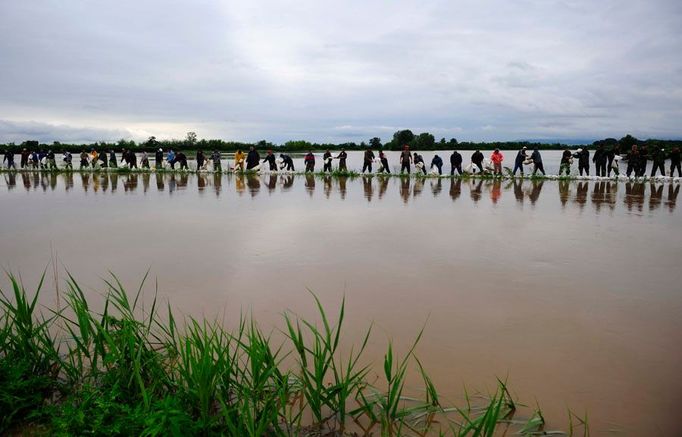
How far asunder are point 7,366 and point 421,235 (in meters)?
7.22

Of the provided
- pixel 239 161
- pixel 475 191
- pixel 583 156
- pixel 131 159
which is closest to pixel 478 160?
pixel 583 156

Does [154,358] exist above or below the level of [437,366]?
above

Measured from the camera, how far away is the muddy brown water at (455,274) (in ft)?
12.9

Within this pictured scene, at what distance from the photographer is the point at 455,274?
673cm

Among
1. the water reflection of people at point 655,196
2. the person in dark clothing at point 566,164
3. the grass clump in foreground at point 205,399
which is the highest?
the person in dark clothing at point 566,164

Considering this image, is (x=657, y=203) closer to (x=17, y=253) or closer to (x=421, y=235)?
(x=421, y=235)

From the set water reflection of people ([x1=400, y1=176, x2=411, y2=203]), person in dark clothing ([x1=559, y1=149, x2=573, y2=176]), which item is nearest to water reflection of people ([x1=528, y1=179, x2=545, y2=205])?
person in dark clothing ([x1=559, y1=149, x2=573, y2=176])

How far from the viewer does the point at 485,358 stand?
165 inches

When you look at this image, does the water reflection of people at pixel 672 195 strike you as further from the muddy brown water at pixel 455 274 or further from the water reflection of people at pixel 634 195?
the water reflection of people at pixel 634 195

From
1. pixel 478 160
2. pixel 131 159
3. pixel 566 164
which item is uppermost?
pixel 131 159

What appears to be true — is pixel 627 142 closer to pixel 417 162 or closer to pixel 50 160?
pixel 417 162

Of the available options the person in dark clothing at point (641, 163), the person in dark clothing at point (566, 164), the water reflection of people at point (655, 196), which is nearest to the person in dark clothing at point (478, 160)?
the person in dark clothing at point (566, 164)

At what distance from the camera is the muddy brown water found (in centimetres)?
394

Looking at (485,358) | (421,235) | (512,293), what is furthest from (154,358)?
(421,235)
